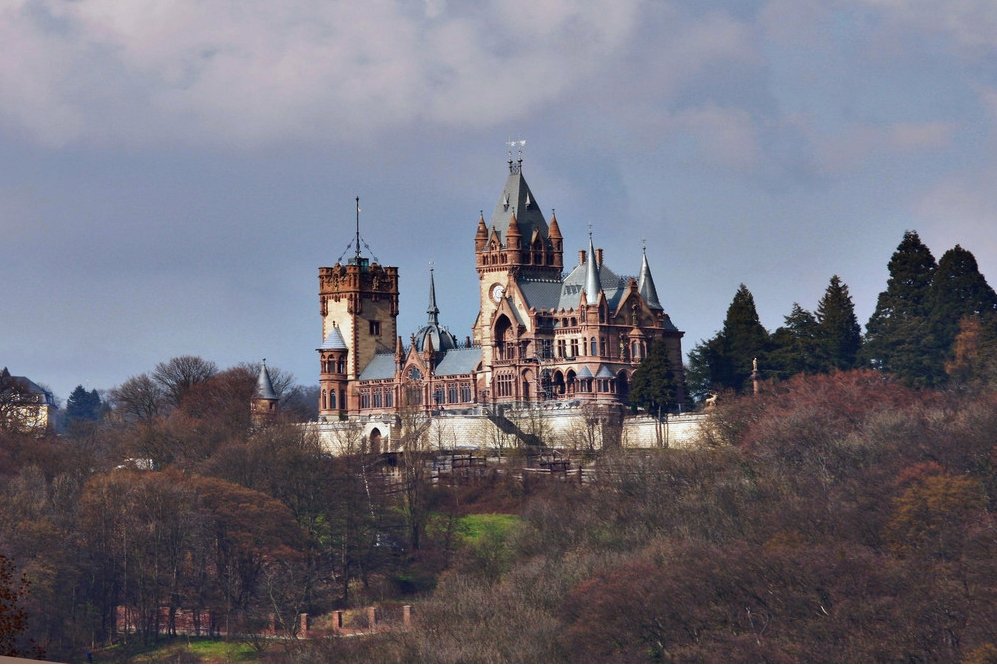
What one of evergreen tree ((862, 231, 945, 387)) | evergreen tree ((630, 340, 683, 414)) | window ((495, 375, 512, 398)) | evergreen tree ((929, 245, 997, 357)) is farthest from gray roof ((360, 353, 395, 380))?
evergreen tree ((929, 245, 997, 357))

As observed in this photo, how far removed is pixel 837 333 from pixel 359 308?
97.0 ft

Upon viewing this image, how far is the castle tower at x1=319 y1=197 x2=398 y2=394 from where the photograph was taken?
135875mm

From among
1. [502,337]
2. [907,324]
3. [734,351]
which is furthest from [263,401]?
[907,324]

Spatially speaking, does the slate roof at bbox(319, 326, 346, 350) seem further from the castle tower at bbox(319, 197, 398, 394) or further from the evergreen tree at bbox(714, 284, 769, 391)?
the evergreen tree at bbox(714, 284, 769, 391)

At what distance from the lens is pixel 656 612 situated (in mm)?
77500

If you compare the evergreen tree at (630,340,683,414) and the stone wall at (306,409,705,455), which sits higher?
the evergreen tree at (630,340,683,414)

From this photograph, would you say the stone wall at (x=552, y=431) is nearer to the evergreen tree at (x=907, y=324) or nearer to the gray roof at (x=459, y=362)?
the gray roof at (x=459, y=362)

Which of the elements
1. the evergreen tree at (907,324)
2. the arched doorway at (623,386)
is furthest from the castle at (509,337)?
the evergreen tree at (907,324)

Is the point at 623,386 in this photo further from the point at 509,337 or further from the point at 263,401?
the point at 263,401

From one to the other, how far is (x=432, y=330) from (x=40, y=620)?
45.2m

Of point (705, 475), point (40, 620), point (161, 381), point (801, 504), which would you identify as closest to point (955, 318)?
point (705, 475)

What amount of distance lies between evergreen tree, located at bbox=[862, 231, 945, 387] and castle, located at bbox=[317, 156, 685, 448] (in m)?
10.3

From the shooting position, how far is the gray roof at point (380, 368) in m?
133

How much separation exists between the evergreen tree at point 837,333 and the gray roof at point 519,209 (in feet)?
55.4
